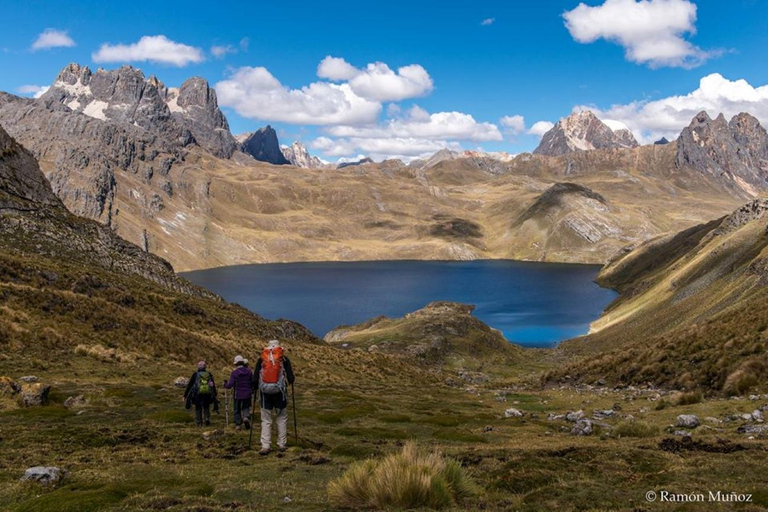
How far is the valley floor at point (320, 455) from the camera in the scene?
1186 cm

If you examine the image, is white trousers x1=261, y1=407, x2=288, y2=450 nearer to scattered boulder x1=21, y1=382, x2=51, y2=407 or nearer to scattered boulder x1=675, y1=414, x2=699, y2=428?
scattered boulder x1=21, y1=382, x2=51, y2=407

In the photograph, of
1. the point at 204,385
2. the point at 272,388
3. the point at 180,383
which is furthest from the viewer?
the point at 180,383

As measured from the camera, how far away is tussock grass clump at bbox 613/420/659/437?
2042 cm

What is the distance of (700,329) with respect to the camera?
4100 cm

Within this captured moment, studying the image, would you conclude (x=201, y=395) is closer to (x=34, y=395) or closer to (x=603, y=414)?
(x=34, y=395)

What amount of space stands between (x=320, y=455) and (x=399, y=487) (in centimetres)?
723

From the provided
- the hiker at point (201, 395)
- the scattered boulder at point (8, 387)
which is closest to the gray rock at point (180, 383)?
the scattered boulder at point (8, 387)

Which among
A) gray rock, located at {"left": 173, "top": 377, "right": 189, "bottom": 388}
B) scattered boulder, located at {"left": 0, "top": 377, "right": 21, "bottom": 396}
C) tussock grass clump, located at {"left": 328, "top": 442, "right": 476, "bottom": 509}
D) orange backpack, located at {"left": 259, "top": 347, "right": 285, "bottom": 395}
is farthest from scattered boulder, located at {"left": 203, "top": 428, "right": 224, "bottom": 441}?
gray rock, located at {"left": 173, "top": 377, "right": 189, "bottom": 388}

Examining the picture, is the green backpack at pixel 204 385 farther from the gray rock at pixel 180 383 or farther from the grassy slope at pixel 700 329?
the grassy slope at pixel 700 329

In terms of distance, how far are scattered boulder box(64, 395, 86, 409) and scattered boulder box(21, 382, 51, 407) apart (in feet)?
2.99

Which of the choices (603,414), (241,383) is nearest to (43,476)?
(241,383)

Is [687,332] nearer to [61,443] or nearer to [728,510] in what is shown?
[728,510]

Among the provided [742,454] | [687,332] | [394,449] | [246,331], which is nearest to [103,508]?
[394,449]

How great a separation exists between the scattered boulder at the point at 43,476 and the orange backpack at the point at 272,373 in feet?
21.4
